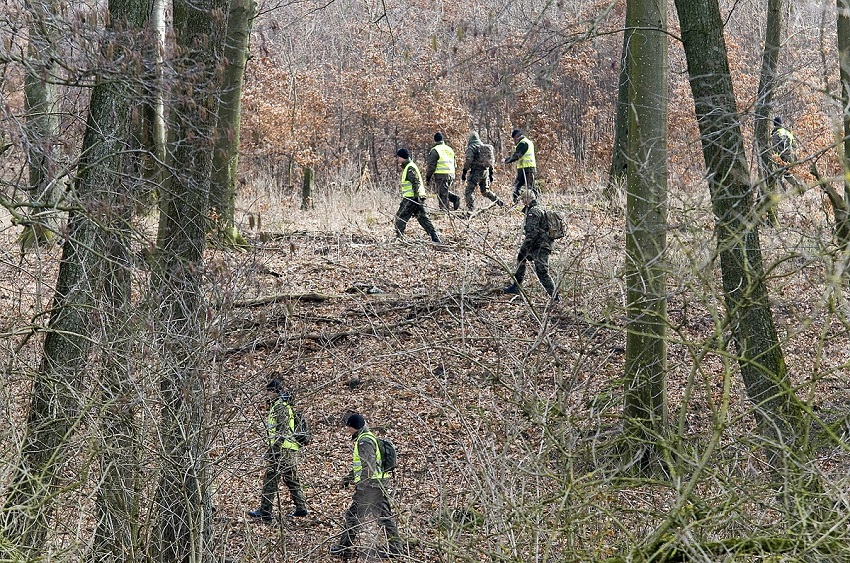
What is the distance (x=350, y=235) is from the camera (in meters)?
16.5

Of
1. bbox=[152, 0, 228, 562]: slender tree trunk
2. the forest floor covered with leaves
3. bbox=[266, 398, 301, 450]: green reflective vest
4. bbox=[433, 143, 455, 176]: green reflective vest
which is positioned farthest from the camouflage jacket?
bbox=[433, 143, 455, 176]: green reflective vest

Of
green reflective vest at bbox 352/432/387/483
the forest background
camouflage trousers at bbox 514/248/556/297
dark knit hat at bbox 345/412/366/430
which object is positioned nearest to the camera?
the forest background

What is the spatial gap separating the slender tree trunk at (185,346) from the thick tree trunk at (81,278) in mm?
484

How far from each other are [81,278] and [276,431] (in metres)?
2.05

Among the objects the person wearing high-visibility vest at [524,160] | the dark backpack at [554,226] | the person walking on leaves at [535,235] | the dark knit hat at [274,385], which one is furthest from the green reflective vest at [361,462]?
the person wearing high-visibility vest at [524,160]

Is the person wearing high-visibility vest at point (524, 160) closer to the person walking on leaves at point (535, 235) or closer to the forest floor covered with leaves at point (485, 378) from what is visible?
the forest floor covered with leaves at point (485, 378)

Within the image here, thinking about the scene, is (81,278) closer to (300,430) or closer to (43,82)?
(43,82)

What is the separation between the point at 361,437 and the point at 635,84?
13.3 feet

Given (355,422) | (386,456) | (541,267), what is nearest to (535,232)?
(541,267)

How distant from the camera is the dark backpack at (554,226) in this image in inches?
508

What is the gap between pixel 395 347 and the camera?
12352mm

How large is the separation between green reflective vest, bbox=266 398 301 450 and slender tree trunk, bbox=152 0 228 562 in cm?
63

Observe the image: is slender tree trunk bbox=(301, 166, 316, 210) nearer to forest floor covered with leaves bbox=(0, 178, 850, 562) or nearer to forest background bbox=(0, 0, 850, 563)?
forest floor covered with leaves bbox=(0, 178, 850, 562)

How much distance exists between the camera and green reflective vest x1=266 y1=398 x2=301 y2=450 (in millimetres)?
8398
